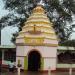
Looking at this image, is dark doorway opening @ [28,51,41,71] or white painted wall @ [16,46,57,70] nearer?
white painted wall @ [16,46,57,70]

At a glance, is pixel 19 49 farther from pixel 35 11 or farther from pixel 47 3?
pixel 47 3

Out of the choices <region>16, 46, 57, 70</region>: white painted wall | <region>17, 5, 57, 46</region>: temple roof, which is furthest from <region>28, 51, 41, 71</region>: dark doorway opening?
<region>17, 5, 57, 46</region>: temple roof

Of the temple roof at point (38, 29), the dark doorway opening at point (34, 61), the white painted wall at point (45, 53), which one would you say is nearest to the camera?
the white painted wall at point (45, 53)

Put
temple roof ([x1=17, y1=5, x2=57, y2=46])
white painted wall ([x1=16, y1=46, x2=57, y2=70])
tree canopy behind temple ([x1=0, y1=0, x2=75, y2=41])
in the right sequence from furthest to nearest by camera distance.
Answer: tree canopy behind temple ([x1=0, y1=0, x2=75, y2=41]) → temple roof ([x1=17, y1=5, x2=57, y2=46]) → white painted wall ([x1=16, y1=46, x2=57, y2=70])

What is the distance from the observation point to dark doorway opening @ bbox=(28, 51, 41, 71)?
113ft

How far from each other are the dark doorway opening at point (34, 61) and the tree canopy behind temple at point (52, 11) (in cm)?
1160

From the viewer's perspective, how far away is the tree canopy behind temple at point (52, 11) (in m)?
45.5

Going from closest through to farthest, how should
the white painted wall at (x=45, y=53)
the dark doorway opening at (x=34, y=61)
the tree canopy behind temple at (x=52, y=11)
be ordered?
the white painted wall at (x=45, y=53) → the dark doorway opening at (x=34, y=61) → the tree canopy behind temple at (x=52, y=11)

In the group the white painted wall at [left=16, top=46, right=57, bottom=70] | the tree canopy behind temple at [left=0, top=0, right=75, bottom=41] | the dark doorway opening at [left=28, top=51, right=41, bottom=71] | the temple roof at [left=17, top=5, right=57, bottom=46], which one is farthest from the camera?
the tree canopy behind temple at [left=0, top=0, right=75, bottom=41]

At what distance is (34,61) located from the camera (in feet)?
115

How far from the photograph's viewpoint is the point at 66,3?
4566 centimetres

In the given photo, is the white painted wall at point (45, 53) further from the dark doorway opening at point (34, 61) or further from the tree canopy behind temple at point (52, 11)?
the tree canopy behind temple at point (52, 11)

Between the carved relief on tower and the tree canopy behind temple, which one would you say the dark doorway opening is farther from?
the tree canopy behind temple

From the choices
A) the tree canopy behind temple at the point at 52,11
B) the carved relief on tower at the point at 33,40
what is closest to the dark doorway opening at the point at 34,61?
the carved relief on tower at the point at 33,40
